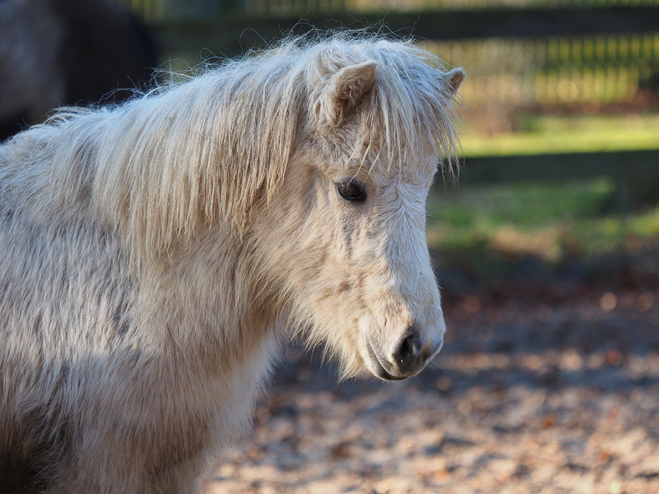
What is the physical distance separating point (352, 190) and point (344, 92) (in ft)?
0.96

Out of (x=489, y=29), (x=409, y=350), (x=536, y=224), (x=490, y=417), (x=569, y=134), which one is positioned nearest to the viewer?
(x=409, y=350)

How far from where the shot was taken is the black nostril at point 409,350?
6.20ft

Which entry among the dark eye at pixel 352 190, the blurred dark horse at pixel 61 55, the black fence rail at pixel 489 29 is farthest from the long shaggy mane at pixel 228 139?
the blurred dark horse at pixel 61 55

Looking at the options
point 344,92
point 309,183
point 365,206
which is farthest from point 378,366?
point 344,92

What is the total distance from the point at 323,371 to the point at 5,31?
3390 mm

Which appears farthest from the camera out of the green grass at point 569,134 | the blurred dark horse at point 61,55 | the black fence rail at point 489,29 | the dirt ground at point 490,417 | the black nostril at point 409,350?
the green grass at point 569,134

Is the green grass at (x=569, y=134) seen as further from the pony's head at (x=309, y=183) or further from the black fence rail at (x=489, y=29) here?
the pony's head at (x=309, y=183)

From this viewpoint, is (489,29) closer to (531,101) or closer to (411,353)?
(411,353)

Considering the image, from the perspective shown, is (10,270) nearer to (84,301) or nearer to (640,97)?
(84,301)

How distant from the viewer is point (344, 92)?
1.94 meters

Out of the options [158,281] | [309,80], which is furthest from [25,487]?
[309,80]

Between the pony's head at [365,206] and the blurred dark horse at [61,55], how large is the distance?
9.87ft

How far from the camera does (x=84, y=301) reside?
2.10m

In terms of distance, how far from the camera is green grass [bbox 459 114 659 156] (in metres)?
10.1
